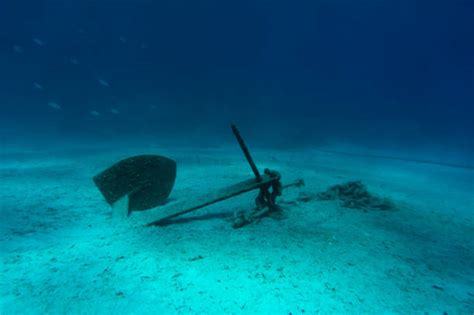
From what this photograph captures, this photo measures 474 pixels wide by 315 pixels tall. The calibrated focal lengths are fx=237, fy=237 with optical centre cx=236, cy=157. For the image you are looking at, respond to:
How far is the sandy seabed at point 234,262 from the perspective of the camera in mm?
2625

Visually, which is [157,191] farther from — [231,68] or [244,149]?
[231,68]

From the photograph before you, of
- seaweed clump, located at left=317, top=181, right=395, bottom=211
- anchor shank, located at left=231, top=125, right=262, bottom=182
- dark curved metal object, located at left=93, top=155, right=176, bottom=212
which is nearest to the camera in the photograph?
anchor shank, located at left=231, top=125, right=262, bottom=182

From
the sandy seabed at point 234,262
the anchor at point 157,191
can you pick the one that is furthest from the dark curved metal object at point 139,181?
the sandy seabed at point 234,262

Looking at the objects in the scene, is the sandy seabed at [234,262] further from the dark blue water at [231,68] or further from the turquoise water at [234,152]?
the dark blue water at [231,68]

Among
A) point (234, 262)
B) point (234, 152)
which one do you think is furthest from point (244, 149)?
point (234, 152)

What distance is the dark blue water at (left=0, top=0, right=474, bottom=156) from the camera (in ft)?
127

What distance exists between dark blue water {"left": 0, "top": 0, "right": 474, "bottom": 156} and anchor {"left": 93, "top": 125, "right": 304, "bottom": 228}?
23.7 meters

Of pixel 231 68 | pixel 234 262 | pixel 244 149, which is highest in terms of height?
pixel 231 68

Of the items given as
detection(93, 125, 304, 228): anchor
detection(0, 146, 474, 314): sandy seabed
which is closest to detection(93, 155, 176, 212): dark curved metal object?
detection(93, 125, 304, 228): anchor

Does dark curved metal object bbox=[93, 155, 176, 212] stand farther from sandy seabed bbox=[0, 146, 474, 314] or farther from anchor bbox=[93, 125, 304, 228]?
sandy seabed bbox=[0, 146, 474, 314]

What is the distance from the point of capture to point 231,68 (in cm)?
6700

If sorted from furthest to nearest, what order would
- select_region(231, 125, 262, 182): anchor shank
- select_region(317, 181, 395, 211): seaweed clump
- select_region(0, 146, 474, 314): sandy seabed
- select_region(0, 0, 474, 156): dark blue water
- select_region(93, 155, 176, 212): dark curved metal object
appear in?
select_region(0, 0, 474, 156): dark blue water, select_region(317, 181, 395, 211): seaweed clump, select_region(93, 155, 176, 212): dark curved metal object, select_region(231, 125, 262, 182): anchor shank, select_region(0, 146, 474, 314): sandy seabed

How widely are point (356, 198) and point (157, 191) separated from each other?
17.2ft

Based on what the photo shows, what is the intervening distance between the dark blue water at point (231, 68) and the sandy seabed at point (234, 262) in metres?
24.2
